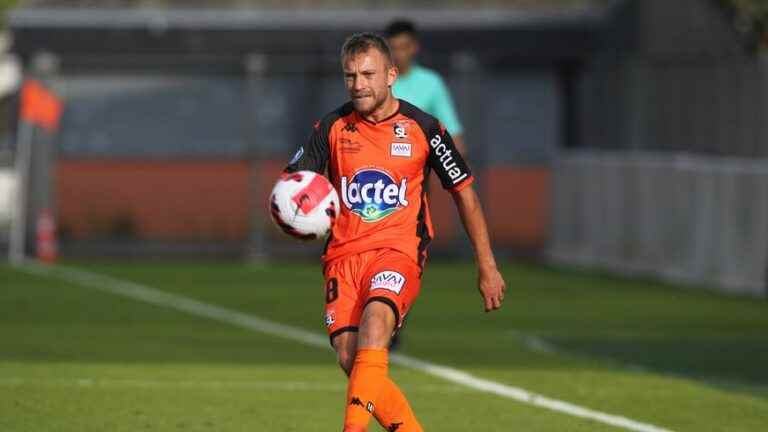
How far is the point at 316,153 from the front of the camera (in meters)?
8.68

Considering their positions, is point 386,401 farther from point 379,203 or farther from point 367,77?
point 367,77

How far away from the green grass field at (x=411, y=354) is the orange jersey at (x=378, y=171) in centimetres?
177

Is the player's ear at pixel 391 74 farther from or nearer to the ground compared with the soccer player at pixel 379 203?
farther from the ground

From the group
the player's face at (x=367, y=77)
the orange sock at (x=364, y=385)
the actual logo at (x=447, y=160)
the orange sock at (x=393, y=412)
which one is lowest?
the orange sock at (x=393, y=412)

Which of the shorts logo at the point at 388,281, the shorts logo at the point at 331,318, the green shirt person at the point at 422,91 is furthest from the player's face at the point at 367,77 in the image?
the green shirt person at the point at 422,91

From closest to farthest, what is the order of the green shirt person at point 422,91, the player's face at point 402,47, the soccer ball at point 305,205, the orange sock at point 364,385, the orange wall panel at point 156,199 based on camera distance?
the orange sock at point 364,385
the soccer ball at point 305,205
the player's face at point 402,47
the green shirt person at point 422,91
the orange wall panel at point 156,199

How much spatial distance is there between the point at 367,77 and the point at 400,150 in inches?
15.5

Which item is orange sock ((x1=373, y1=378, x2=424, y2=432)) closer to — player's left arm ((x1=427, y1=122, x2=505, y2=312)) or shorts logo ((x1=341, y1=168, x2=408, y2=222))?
player's left arm ((x1=427, y1=122, x2=505, y2=312))

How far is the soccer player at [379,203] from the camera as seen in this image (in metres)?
8.45

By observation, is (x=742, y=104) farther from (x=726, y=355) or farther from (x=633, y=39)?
(x=726, y=355)

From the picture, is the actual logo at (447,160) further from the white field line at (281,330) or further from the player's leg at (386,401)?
the white field line at (281,330)

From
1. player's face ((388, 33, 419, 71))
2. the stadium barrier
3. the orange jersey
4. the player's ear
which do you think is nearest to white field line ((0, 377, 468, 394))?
player's face ((388, 33, 419, 71))

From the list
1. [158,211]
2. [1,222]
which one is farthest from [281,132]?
[1,222]

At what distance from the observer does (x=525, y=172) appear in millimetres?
34219
